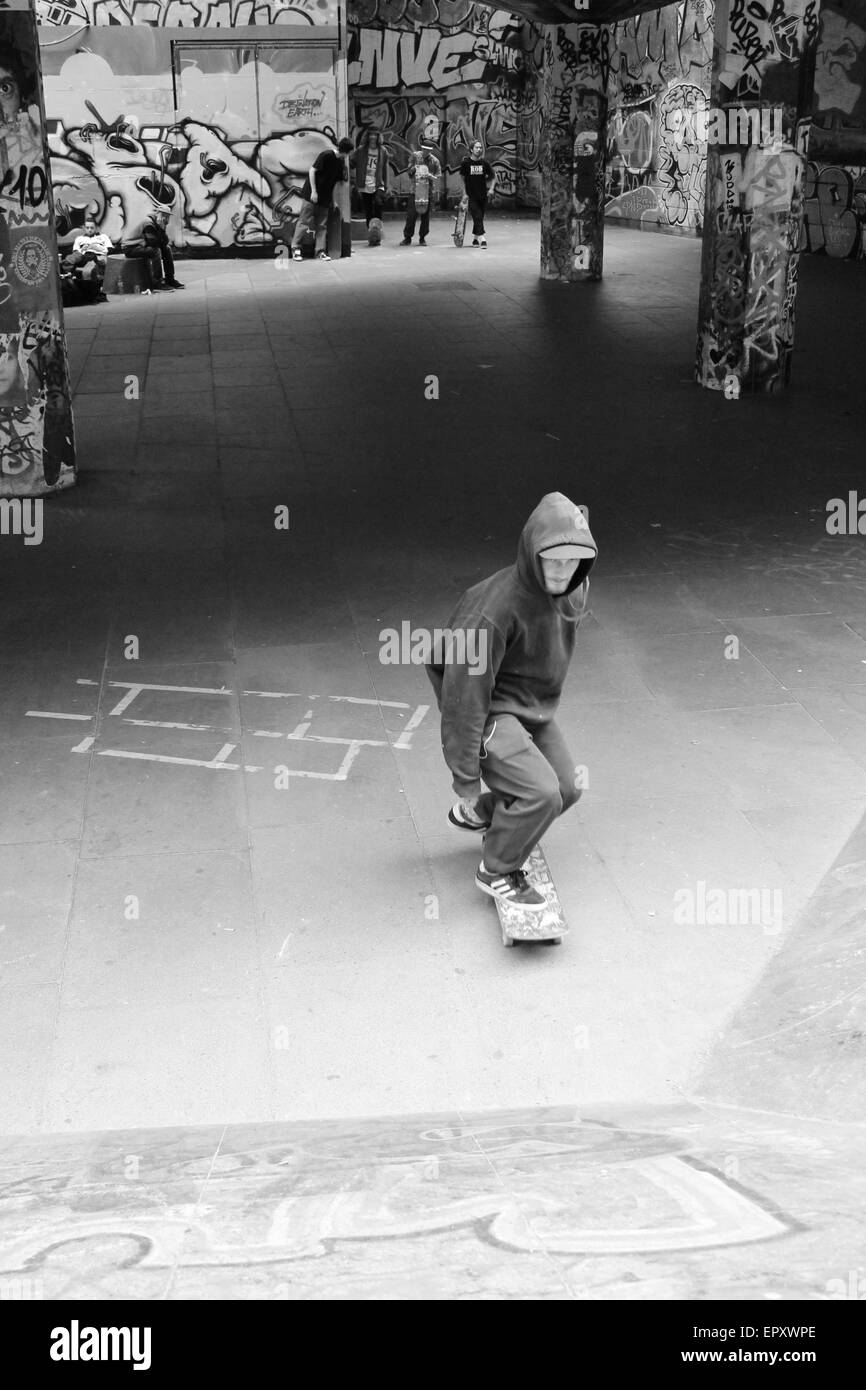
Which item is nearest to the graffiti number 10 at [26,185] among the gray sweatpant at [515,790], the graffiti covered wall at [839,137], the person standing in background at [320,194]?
the gray sweatpant at [515,790]

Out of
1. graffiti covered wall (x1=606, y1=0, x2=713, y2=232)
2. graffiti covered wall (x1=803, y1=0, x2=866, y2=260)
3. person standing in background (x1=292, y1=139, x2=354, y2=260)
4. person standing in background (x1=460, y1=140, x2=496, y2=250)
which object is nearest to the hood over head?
person standing in background (x1=292, y1=139, x2=354, y2=260)

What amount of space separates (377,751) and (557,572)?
7.26 feet

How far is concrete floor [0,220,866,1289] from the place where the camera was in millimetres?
4633

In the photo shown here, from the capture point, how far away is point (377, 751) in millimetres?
6770

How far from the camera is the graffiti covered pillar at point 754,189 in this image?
13.3 meters

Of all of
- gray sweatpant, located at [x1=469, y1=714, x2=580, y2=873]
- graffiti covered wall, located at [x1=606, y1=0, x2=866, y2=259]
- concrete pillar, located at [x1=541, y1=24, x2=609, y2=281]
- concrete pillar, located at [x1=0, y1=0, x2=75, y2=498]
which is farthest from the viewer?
graffiti covered wall, located at [x1=606, y1=0, x2=866, y2=259]

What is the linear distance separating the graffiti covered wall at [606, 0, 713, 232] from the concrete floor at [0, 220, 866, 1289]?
1619 centimetres

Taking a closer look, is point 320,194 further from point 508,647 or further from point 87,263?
point 508,647

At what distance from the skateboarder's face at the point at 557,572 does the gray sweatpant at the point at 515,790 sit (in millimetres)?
623

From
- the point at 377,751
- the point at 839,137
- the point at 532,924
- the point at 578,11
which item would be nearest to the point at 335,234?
the point at 578,11

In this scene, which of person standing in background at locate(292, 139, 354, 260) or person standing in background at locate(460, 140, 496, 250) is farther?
person standing in background at locate(460, 140, 496, 250)

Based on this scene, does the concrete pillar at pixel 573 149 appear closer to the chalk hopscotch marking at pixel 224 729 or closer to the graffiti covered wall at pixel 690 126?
the graffiti covered wall at pixel 690 126

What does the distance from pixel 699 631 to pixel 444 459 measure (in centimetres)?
467

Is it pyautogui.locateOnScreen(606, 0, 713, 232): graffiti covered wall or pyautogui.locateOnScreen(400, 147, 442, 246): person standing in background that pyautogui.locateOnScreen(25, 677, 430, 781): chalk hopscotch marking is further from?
pyautogui.locateOnScreen(606, 0, 713, 232): graffiti covered wall
